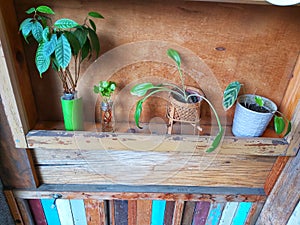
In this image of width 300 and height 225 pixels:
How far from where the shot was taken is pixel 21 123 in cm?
71

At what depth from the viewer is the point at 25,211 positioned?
3.19 ft

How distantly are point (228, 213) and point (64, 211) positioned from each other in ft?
2.34

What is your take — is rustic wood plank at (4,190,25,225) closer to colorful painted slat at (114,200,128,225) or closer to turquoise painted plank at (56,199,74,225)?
turquoise painted plank at (56,199,74,225)

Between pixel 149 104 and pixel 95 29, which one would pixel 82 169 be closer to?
pixel 149 104

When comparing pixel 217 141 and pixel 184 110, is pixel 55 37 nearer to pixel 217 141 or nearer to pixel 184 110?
pixel 184 110

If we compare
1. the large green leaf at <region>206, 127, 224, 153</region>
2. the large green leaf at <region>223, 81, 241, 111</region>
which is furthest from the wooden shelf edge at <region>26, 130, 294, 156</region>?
the large green leaf at <region>223, 81, 241, 111</region>

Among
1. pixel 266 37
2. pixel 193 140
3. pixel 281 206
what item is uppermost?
pixel 266 37

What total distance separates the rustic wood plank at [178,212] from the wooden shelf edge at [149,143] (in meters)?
0.33

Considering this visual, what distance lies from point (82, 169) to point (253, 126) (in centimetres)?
61

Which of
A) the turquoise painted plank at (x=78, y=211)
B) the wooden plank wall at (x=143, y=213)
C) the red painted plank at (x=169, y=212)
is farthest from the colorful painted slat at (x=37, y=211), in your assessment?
the red painted plank at (x=169, y=212)

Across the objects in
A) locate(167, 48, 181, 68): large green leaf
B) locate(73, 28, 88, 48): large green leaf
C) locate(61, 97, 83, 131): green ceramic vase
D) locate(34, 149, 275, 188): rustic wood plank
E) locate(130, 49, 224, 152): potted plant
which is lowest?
locate(34, 149, 275, 188): rustic wood plank

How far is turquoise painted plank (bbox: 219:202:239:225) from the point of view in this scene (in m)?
1.03

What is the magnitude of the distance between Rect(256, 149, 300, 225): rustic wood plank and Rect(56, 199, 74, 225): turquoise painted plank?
82 cm

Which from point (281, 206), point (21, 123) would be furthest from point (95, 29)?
point (281, 206)
